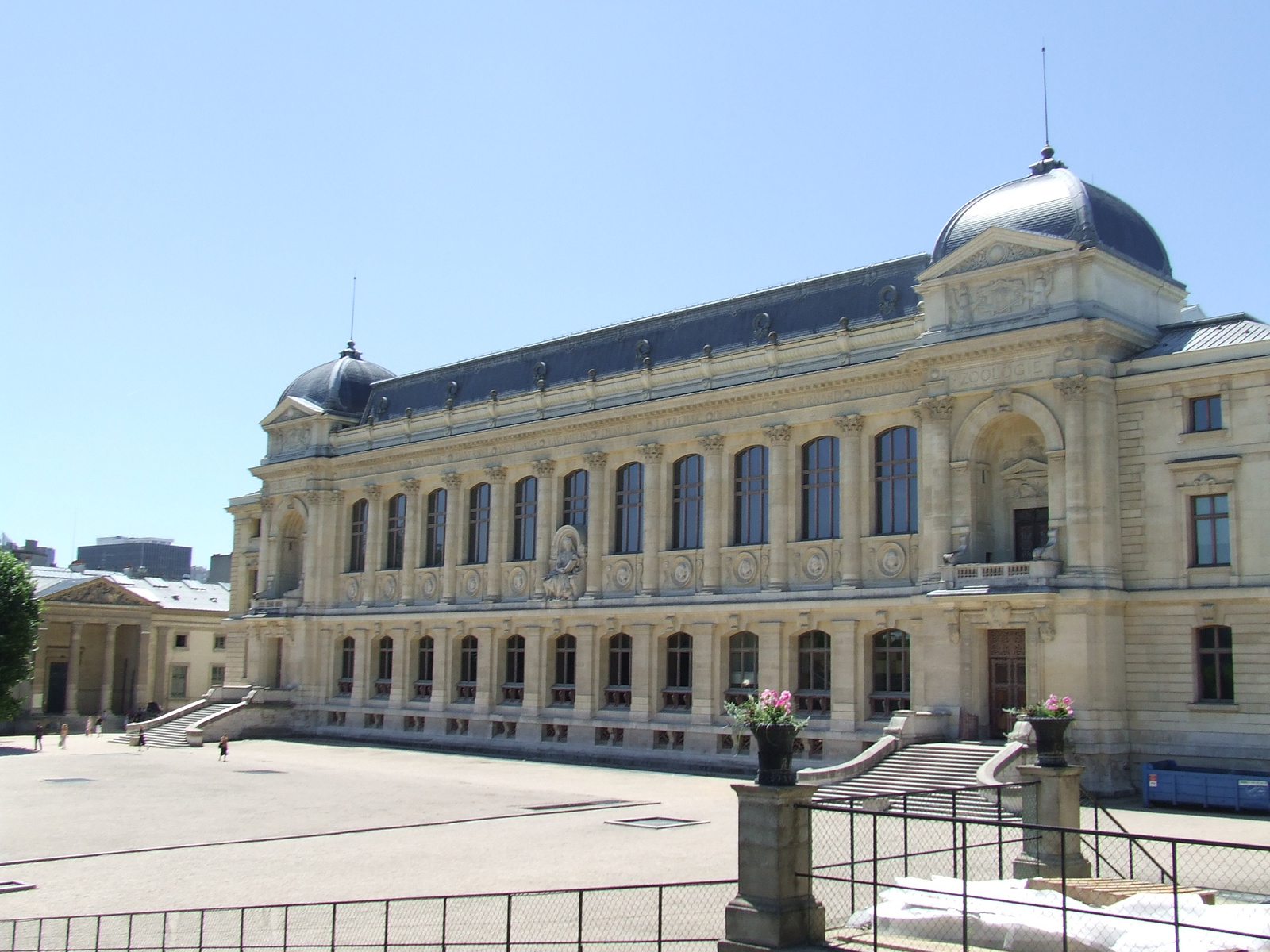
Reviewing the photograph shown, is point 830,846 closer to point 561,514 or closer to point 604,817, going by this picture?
point 604,817

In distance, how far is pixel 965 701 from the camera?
3722 centimetres

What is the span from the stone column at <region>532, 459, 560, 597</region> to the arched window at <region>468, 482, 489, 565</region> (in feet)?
13.9

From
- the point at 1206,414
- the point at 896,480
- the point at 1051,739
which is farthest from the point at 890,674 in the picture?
the point at 1051,739

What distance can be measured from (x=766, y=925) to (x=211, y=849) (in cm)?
1606

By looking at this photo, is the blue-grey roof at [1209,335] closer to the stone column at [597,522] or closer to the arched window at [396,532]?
the stone column at [597,522]

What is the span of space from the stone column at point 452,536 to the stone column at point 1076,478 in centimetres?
2873

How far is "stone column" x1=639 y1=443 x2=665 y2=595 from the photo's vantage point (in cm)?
4822

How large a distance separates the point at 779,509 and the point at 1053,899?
2821 centimetres

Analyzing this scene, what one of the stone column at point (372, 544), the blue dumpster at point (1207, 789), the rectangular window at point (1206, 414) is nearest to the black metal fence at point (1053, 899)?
the blue dumpster at point (1207, 789)

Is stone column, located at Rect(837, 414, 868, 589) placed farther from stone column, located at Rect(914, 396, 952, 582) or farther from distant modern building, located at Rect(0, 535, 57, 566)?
distant modern building, located at Rect(0, 535, 57, 566)

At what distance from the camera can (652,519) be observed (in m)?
48.4

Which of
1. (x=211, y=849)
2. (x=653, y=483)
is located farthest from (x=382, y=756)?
(x=211, y=849)

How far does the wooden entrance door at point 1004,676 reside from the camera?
3700cm

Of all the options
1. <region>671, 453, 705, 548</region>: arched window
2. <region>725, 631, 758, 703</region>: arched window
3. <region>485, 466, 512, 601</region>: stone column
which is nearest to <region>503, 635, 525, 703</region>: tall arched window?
<region>485, 466, 512, 601</region>: stone column
